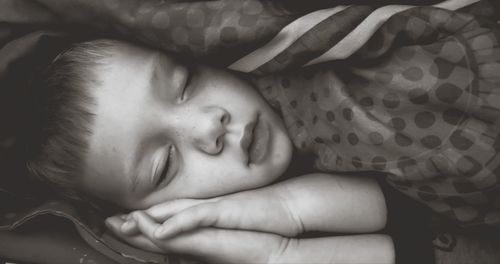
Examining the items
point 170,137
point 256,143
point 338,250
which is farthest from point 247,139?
point 338,250

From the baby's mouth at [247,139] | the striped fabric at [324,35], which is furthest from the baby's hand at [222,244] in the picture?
the striped fabric at [324,35]

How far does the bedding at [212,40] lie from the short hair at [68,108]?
0.11 feet

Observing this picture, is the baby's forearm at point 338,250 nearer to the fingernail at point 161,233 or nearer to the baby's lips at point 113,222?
the fingernail at point 161,233

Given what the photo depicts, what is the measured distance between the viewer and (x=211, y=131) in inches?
31.4

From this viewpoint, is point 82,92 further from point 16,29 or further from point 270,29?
point 270,29

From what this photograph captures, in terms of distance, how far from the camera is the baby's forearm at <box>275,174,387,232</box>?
30.8 inches

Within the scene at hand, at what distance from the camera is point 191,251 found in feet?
2.52

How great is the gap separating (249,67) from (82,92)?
0.30 metres

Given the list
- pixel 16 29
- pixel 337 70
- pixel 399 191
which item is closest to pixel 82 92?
pixel 16 29

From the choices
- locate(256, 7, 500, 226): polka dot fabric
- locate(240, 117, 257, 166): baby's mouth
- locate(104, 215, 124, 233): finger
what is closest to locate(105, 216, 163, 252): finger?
locate(104, 215, 124, 233): finger

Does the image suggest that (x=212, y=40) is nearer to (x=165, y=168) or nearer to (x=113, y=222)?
(x=165, y=168)

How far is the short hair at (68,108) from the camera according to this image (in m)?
0.81

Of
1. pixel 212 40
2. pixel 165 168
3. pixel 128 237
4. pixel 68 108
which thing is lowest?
pixel 128 237

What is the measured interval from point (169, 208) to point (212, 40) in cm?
30
